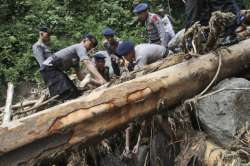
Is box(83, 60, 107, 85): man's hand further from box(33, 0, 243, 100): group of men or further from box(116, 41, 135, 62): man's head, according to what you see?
box(116, 41, 135, 62): man's head

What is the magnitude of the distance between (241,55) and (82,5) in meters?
8.69

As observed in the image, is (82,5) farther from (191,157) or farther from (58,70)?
(191,157)

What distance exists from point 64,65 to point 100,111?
2792 millimetres

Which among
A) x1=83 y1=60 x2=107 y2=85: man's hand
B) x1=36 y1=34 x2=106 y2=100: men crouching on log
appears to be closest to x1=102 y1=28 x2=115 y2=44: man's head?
x1=36 y1=34 x2=106 y2=100: men crouching on log

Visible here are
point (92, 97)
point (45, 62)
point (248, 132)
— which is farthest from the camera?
point (45, 62)

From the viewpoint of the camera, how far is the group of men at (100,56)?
21.2 ft

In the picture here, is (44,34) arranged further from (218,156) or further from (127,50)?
(218,156)

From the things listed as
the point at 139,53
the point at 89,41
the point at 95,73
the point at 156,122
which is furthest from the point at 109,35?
the point at 156,122

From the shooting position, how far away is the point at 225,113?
5125 millimetres

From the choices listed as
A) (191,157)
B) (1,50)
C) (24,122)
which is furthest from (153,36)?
(1,50)

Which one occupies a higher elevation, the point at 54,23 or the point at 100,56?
the point at 54,23

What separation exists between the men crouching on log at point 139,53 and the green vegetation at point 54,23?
5.16 m

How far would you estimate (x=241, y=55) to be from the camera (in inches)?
224

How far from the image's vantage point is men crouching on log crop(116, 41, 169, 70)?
6402 mm
